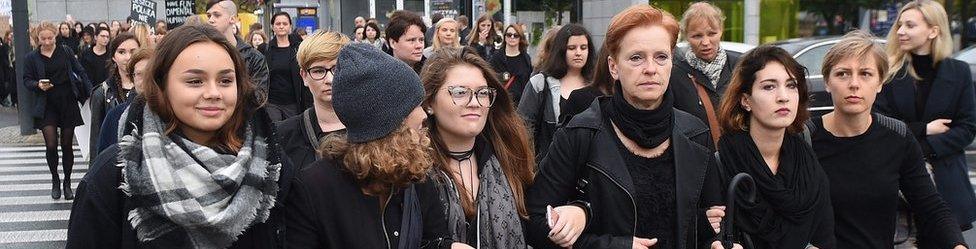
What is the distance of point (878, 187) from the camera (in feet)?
11.8

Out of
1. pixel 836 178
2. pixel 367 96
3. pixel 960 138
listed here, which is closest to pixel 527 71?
pixel 960 138

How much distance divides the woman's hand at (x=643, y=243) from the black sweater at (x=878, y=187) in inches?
37.4

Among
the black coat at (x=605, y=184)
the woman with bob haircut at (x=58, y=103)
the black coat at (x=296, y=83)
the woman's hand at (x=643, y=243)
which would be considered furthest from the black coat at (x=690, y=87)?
the woman with bob haircut at (x=58, y=103)

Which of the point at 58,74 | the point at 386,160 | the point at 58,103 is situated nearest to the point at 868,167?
the point at 386,160

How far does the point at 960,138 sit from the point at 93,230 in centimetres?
381

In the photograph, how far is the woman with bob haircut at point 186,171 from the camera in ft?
8.02

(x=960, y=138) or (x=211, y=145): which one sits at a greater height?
(x=211, y=145)

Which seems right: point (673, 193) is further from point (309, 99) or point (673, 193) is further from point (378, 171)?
point (309, 99)

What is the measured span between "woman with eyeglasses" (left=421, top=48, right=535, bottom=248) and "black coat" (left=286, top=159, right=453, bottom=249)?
0.38 m

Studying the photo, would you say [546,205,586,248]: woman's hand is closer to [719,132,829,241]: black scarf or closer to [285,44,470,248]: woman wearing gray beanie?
[285,44,470,248]: woman wearing gray beanie

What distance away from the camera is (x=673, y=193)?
3.13m

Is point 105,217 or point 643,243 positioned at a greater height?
point 105,217

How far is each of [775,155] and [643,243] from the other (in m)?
0.75

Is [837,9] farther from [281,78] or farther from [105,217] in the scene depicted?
[105,217]
